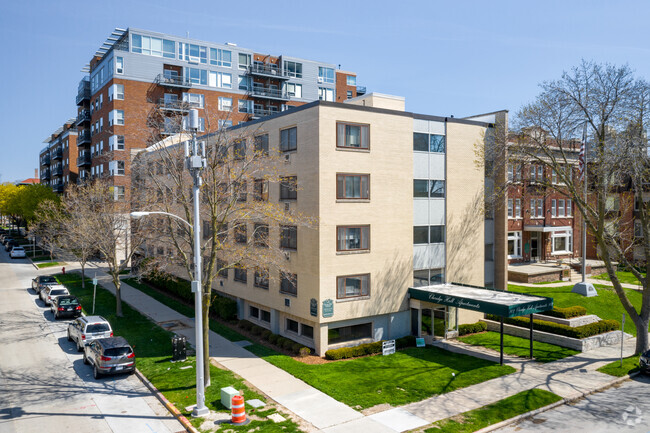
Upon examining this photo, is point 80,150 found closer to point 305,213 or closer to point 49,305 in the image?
point 49,305

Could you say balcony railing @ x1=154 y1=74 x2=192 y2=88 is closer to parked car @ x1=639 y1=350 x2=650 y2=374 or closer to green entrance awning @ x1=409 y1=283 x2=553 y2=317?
green entrance awning @ x1=409 y1=283 x2=553 y2=317

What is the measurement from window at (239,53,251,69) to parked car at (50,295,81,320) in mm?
41548

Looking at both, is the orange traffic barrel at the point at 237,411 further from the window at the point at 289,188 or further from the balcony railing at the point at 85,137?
the balcony railing at the point at 85,137

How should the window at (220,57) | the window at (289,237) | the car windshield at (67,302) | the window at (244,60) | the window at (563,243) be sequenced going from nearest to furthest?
the window at (289,237) → the car windshield at (67,302) → the window at (563,243) → the window at (220,57) → the window at (244,60)

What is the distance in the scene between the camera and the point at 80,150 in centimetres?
6925

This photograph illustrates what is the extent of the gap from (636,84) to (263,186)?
63.5ft

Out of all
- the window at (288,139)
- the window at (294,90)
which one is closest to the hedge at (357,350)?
the window at (288,139)

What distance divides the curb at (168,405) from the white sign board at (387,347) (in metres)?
10.6

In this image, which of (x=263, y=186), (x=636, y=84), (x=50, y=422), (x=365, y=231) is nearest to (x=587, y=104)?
(x=636, y=84)

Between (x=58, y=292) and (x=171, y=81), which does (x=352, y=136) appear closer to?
(x=58, y=292)

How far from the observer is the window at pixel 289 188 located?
Answer: 24172 millimetres

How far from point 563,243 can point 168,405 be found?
4458 cm

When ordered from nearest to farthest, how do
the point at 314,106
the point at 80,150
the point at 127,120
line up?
the point at 314,106 → the point at 127,120 → the point at 80,150

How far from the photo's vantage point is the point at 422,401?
57.3ft
